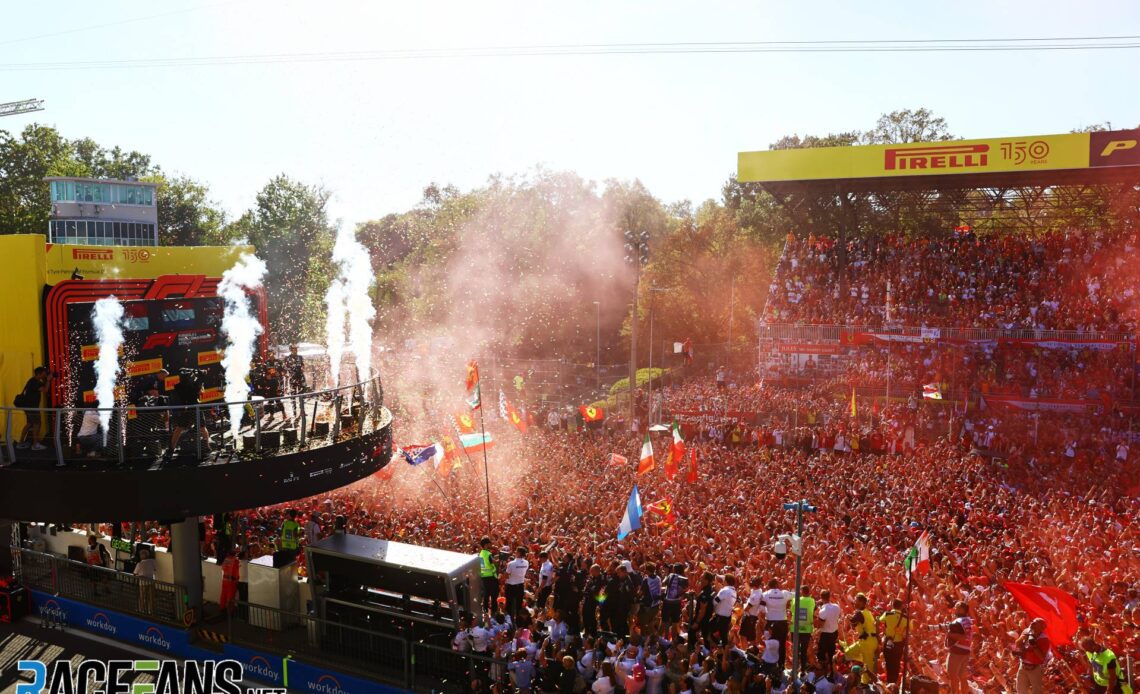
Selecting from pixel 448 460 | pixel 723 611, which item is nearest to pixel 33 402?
pixel 448 460

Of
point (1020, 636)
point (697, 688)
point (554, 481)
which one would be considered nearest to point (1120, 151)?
point (554, 481)

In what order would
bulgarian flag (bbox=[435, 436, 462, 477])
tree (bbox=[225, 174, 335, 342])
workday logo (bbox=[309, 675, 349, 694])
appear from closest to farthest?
1. workday logo (bbox=[309, 675, 349, 694])
2. bulgarian flag (bbox=[435, 436, 462, 477])
3. tree (bbox=[225, 174, 335, 342])

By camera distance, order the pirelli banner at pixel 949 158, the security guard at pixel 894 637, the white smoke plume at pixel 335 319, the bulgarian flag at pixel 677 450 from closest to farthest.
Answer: the security guard at pixel 894 637
the white smoke plume at pixel 335 319
the bulgarian flag at pixel 677 450
the pirelli banner at pixel 949 158

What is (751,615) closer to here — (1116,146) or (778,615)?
(778,615)

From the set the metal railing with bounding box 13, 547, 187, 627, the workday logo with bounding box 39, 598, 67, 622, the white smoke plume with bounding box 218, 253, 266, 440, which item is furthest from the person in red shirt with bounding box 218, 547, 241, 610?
the white smoke plume with bounding box 218, 253, 266, 440

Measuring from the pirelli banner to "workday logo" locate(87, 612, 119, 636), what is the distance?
28.4 metres

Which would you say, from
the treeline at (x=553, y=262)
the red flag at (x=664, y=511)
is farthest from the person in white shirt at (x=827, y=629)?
the treeline at (x=553, y=262)

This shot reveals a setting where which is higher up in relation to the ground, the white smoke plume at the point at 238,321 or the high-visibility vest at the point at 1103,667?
the white smoke plume at the point at 238,321

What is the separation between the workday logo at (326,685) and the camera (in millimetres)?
12617

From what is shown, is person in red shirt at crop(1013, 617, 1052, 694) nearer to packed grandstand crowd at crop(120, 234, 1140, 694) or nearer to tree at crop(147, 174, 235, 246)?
packed grandstand crowd at crop(120, 234, 1140, 694)

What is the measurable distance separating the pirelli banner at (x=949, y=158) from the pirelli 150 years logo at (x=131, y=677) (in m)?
28.5

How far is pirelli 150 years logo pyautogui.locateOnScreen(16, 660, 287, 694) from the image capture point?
12.6m

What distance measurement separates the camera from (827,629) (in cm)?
1136

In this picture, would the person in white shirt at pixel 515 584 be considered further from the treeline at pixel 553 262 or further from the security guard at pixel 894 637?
the treeline at pixel 553 262
